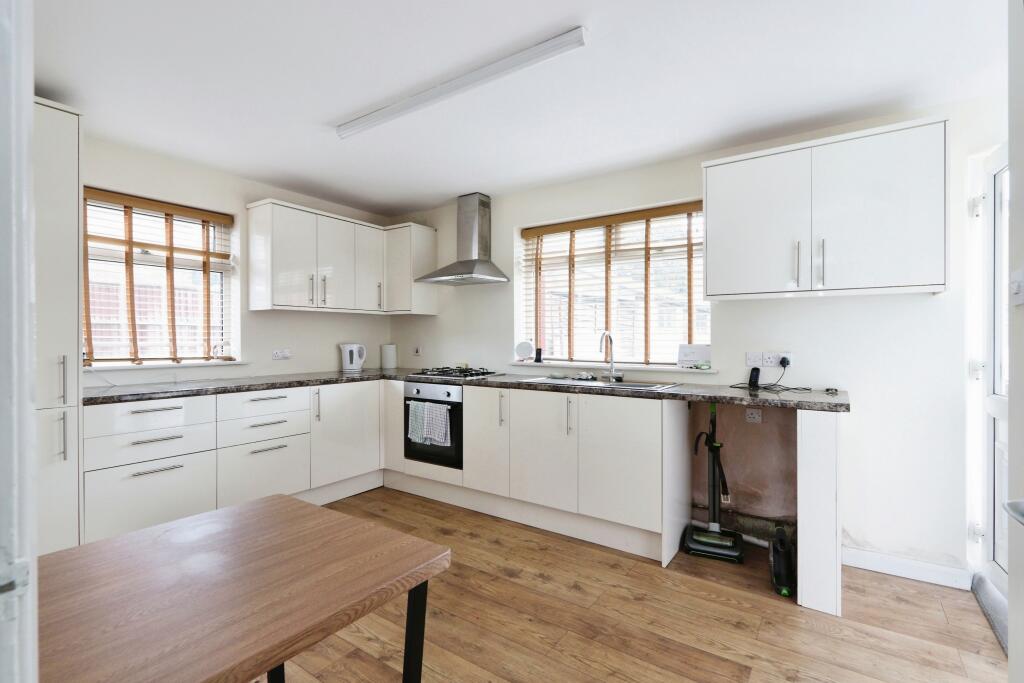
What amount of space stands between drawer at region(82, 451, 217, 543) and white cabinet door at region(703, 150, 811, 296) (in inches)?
128

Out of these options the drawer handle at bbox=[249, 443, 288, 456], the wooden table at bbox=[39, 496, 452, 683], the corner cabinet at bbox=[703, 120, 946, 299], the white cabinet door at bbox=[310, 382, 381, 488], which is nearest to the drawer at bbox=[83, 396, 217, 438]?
the drawer handle at bbox=[249, 443, 288, 456]

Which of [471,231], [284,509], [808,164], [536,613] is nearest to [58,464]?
[284,509]

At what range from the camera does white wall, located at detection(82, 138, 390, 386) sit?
Answer: 318 centimetres

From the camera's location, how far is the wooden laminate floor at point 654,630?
1927 mm

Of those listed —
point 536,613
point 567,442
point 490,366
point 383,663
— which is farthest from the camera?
point 490,366

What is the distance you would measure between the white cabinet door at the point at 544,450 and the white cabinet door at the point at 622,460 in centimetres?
8

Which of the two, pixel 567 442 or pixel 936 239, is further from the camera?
pixel 567 442

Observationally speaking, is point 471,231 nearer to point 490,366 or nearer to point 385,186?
point 385,186

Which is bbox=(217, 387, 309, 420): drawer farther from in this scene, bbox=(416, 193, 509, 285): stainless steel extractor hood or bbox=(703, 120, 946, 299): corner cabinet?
bbox=(703, 120, 946, 299): corner cabinet

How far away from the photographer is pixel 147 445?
2.81 metres

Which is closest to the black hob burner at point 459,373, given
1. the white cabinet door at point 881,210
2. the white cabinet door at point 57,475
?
the white cabinet door at point 57,475

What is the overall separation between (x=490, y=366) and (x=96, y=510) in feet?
8.93

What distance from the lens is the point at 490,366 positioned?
4355 mm

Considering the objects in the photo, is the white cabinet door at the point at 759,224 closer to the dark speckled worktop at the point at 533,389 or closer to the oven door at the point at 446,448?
the dark speckled worktop at the point at 533,389
